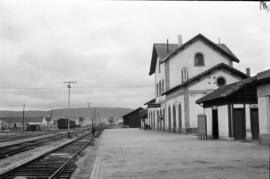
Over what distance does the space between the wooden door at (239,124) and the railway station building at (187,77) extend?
29.6 feet

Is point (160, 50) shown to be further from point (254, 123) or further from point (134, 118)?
point (134, 118)

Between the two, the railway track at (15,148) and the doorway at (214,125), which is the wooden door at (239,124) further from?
the railway track at (15,148)

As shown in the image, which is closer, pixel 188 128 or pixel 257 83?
pixel 257 83

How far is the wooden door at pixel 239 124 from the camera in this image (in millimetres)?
22656

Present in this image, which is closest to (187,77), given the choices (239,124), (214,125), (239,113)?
(214,125)

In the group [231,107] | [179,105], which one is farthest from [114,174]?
[179,105]

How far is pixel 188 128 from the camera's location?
3294 cm

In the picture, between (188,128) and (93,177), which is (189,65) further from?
(93,177)

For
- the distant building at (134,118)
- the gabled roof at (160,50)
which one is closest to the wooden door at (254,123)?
the gabled roof at (160,50)

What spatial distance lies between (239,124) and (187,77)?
17.6 meters

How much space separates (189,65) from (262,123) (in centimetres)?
2307

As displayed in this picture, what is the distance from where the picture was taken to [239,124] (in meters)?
22.8

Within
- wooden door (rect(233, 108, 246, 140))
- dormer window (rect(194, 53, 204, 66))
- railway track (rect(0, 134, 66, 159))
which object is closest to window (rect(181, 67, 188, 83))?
dormer window (rect(194, 53, 204, 66))

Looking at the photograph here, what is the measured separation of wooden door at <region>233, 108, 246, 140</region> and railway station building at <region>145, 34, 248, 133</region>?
902cm
